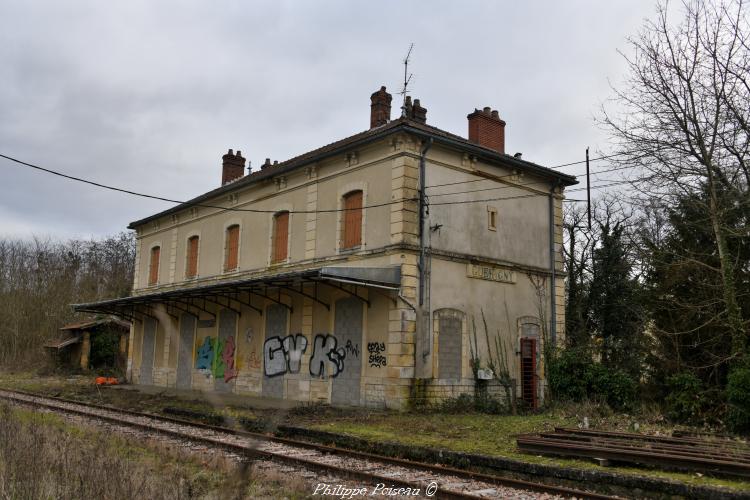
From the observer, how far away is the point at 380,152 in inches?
624

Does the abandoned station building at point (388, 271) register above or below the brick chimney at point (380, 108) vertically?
below

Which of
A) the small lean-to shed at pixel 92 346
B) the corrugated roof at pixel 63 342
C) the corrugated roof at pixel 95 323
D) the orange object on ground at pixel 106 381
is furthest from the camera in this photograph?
the small lean-to shed at pixel 92 346

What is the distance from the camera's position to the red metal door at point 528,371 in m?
17.3

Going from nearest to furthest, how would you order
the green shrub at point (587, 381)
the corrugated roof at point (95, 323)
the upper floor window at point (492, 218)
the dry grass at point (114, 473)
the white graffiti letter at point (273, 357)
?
the dry grass at point (114, 473), the green shrub at point (587, 381), the upper floor window at point (492, 218), the white graffiti letter at point (273, 357), the corrugated roof at point (95, 323)

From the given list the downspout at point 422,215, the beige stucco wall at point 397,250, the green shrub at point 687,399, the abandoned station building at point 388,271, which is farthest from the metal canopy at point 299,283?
the green shrub at point 687,399

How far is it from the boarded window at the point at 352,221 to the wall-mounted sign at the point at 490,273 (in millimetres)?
2870

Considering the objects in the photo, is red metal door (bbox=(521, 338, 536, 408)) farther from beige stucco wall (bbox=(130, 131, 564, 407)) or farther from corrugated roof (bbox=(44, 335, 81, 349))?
corrugated roof (bbox=(44, 335, 81, 349))

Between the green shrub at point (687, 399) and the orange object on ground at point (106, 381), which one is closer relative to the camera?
the green shrub at point (687, 399)

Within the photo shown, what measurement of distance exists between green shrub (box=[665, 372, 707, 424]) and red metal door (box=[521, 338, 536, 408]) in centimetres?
385

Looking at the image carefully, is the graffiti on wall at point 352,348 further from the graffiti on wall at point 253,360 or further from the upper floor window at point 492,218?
the upper floor window at point 492,218

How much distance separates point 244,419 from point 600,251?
17803 millimetres

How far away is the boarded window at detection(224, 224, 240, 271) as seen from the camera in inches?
824

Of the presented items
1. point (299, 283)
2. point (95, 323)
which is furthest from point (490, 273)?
point (95, 323)

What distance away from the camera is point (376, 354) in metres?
15.0
